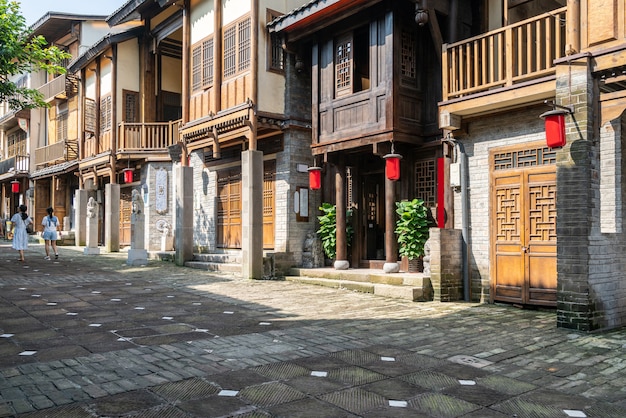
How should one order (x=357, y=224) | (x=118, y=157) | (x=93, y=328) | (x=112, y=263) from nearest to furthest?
1. (x=93, y=328)
2. (x=357, y=224)
3. (x=112, y=263)
4. (x=118, y=157)

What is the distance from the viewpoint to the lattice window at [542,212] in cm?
880

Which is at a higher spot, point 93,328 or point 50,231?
point 50,231

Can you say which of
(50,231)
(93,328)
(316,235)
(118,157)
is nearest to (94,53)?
(118,157)

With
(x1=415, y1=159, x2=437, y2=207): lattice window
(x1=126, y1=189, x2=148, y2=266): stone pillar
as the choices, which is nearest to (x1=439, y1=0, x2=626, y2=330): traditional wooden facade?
(x1=415, y1=159, x2=437, y2=207): lattice window

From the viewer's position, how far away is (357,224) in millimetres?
13414

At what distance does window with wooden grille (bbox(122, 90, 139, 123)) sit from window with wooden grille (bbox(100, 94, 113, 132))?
645mm

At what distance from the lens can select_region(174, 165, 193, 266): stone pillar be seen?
1662 centimetres

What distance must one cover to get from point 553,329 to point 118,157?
57.8 ft

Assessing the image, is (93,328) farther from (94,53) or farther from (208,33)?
(94,53)

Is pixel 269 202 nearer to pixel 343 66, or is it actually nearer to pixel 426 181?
pixel 343 66

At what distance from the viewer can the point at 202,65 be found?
15.7 metres

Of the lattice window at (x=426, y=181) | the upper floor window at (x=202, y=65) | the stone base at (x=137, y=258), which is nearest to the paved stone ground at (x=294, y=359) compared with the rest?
the lattice window at (x=426, y=181)

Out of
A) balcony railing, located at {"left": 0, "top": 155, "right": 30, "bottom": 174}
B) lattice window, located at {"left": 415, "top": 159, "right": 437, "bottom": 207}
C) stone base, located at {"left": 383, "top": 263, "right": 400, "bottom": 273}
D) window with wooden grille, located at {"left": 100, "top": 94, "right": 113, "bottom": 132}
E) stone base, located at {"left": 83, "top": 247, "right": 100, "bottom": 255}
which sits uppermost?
window with wooden grille, located at {"left": 100, "top": 94, "right": 113, "bottom": 132}

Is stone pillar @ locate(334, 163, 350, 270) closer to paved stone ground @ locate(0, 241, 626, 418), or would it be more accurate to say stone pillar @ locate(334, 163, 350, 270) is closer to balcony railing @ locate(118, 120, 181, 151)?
paved stone ground @ locate(0, 241, 626, 418)
